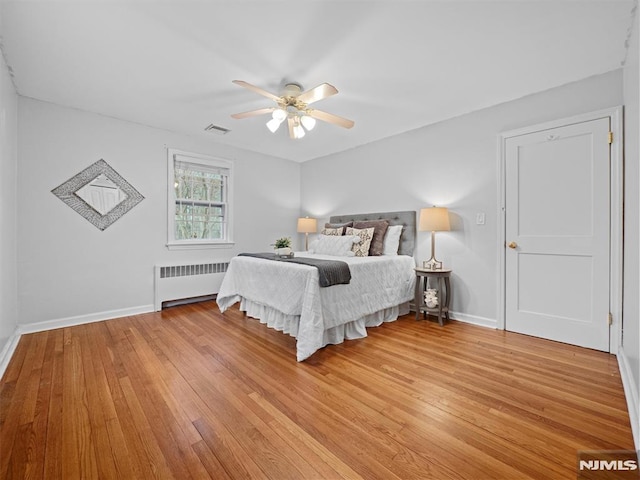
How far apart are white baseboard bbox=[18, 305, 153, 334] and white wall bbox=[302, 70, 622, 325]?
11.8 ft

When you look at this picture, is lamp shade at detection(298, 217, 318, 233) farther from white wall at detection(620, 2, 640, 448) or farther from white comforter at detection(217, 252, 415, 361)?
white wall at detection(620, 2, 640, 448)

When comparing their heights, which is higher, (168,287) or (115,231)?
(115,231)

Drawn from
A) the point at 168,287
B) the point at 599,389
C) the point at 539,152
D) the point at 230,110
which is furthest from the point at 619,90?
the point at 168,287

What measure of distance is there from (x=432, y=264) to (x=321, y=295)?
168 cm

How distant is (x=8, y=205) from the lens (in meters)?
2.56

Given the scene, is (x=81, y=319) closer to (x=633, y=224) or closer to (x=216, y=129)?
(x=216, y=129)

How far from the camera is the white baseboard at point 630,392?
1.36 m

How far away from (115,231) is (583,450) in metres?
4.58

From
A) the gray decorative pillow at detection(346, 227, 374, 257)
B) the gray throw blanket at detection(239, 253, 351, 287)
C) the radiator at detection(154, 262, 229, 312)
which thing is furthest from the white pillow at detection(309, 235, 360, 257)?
the radiator at detection(154, 262, 229, 312)

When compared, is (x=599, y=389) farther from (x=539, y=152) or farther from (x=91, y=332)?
(x=91, y=332)

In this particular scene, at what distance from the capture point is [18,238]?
2.92 metres

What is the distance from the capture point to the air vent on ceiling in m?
3.80

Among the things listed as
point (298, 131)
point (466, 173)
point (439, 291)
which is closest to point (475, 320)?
point (439, 291)

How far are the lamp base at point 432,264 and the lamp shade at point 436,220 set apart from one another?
44cm
